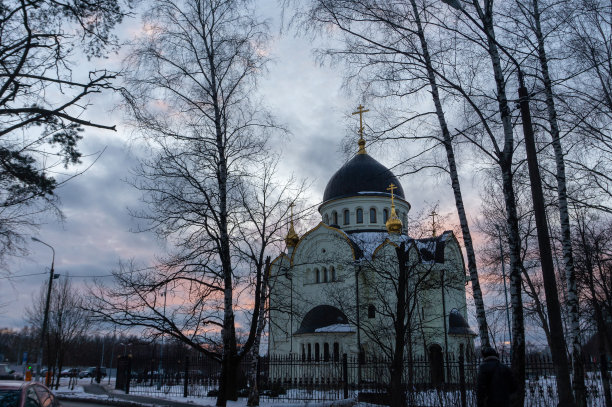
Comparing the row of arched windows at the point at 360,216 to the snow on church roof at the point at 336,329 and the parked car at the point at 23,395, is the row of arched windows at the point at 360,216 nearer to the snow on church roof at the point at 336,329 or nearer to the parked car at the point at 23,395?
the snow on church roof at the point at 336,329

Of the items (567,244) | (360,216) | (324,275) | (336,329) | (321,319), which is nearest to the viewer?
(567,244)

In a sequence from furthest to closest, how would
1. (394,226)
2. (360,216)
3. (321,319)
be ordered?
(360,216) < (394,226) < (321,319)

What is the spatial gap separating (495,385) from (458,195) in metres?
5.69

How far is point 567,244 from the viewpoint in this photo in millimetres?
10828

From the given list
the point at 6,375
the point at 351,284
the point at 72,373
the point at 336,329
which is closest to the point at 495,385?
the point at 336,329

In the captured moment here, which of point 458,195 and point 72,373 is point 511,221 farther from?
point 72,373

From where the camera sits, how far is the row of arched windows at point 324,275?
32.4 meters

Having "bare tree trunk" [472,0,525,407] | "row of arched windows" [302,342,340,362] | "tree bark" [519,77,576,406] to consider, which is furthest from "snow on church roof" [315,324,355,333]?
"tree bark" [519,77,576,406]

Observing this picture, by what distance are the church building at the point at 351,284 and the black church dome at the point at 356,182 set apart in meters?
0.08

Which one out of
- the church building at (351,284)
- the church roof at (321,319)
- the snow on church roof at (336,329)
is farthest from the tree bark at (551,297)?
the church roof at (321,319)

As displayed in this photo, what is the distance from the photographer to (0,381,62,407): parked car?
20.7ft

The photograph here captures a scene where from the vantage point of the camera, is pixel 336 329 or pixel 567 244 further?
pixel 336 329

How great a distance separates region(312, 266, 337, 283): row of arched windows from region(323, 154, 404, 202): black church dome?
6673mm

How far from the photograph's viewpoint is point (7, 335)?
4104 inches
